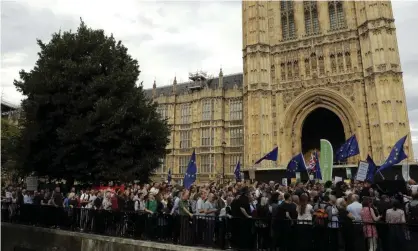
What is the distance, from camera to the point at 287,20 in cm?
4362

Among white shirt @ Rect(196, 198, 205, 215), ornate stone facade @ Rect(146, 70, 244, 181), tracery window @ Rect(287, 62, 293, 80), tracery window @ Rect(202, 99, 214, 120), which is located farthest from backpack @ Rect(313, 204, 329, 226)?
tracery window @ Rect(202, 99, 214, 120)

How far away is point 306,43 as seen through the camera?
133 feet

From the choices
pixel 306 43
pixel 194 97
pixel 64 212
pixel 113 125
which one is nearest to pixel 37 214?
pixel 64 212

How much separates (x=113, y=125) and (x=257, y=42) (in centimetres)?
2915

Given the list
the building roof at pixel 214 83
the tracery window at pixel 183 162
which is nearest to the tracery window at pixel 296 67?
the building roof at pixel 214 83

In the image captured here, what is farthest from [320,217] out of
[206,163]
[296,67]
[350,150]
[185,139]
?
[185,139]

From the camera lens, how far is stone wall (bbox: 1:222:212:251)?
1055 cm

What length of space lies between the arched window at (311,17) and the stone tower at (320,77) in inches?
5.2

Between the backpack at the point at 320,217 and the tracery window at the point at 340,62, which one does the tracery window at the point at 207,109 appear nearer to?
the tracery window at the point at 340,62

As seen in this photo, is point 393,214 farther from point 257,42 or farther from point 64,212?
point 257,42

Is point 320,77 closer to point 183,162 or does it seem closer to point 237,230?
point 183,162

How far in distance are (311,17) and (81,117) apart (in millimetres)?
34549

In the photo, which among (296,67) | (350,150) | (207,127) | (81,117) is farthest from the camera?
(207,127)

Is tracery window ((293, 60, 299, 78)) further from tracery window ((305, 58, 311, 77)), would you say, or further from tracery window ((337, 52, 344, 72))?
tracery window ((337, 52, 344, 72))
